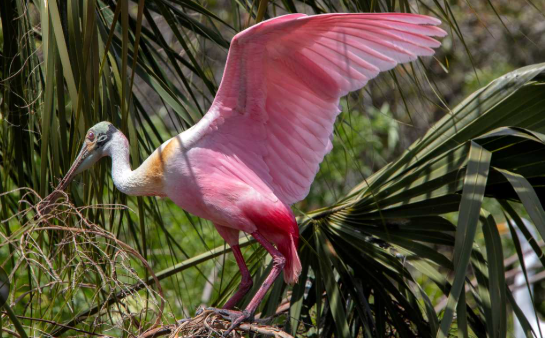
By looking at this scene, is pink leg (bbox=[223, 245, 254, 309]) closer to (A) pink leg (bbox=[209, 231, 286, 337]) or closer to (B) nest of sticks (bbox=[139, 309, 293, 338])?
(A) pink leg (bbox=[209, 231, 286, 337])

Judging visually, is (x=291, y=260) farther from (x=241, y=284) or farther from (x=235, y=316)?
(x=235, y=316)

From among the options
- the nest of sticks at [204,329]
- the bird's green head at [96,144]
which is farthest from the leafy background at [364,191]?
the nest of sticks at [204,329]

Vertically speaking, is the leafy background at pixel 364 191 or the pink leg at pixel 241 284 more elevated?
the leafy background at pixel 364 191

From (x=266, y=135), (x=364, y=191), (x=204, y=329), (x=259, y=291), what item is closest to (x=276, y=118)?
(x=266, y=135)

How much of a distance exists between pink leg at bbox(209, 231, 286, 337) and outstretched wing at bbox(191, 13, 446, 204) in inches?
7.6

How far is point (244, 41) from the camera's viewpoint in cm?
234

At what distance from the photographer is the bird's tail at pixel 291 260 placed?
8.70 ft

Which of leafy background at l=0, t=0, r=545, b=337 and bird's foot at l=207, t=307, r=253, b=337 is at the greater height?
leafy background at l=0, t=0, r=545, b=337

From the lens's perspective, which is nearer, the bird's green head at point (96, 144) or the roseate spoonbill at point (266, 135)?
the roseate spoonbill at point (266, 135)

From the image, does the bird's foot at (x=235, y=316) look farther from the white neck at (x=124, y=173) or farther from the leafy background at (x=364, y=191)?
the white neck at (x=124, y=173)

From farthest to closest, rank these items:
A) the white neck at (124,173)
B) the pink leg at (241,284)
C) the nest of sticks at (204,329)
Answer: the pink leg at (241,284), the white neck at (124,173), the nest of sticks at (204,329)

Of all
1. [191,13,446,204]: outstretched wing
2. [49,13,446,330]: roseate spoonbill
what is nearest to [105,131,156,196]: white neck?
[49,13,446,330]: roseate spoonbill

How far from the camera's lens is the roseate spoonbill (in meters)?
2.37

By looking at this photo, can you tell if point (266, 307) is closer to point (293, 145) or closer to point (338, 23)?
point (293, 145)
